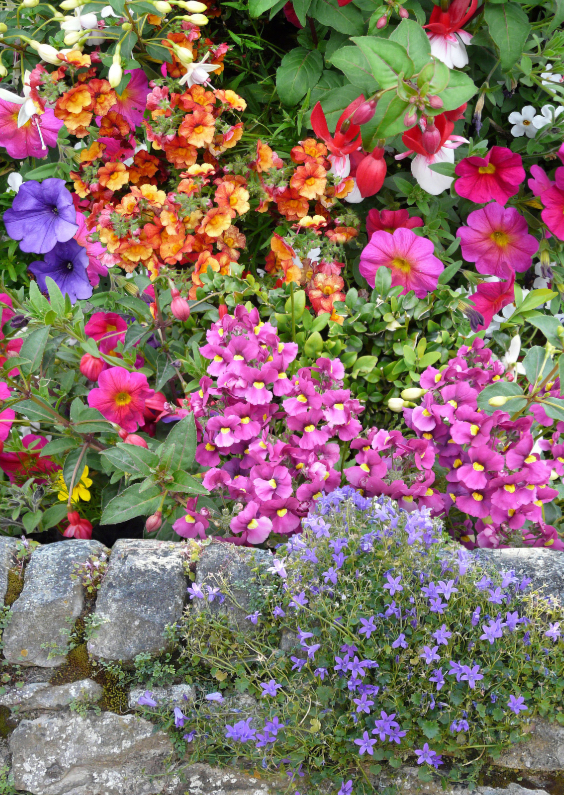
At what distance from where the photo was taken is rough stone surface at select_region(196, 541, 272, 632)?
113cm

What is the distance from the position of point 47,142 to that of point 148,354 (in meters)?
0.91

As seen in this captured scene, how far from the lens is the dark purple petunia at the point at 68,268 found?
1932 millimetres

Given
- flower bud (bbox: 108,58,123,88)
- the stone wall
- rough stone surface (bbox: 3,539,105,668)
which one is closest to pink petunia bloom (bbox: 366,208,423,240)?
flower bud (bbox: 108,58,123,88)

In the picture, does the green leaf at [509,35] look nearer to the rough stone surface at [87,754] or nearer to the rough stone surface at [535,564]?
the rough stone surface at [535,564]

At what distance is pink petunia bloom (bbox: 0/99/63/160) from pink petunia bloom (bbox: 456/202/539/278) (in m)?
1.30

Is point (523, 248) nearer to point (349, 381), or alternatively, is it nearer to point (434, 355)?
point (434, 355)

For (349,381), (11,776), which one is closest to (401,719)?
(11,776)

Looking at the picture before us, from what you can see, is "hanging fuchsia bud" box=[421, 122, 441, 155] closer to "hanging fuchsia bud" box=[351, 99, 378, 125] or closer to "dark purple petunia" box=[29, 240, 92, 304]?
"hanging fuchsia bud" box=[351, 99, 378, 125]

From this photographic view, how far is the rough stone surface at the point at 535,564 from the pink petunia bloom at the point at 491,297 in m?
0.65

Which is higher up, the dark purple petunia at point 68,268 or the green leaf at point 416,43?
the green leaf at point 416,43

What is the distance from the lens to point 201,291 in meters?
1.55

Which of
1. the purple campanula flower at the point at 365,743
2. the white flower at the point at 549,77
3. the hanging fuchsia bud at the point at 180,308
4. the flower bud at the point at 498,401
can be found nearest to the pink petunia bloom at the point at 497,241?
the white flower at the point at 549,77

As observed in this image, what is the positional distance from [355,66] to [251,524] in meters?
1.11

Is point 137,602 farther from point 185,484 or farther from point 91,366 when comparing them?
point 91,366
